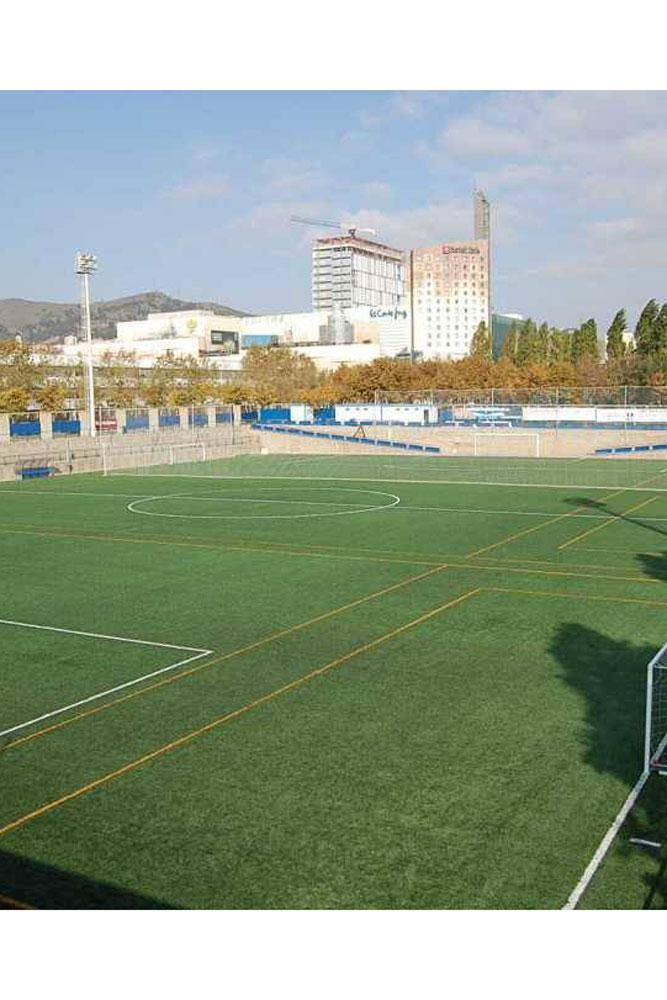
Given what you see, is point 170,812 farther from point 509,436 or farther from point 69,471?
point 509,436

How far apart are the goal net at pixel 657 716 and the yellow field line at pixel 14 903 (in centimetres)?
700

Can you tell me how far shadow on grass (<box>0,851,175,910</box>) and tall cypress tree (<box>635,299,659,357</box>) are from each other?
10018 cm

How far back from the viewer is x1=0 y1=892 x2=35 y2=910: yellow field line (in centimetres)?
892

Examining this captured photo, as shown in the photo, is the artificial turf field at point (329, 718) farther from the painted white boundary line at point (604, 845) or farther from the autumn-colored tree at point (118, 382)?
the autumn-colored tree at point (118, 382)

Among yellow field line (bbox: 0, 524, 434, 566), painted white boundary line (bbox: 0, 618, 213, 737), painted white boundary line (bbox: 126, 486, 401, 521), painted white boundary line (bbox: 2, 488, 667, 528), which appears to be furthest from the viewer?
painted white boundary line (bbox: 126, 486, 401, 521)

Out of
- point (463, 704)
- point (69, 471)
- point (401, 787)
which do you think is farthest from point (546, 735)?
point (69, 471)

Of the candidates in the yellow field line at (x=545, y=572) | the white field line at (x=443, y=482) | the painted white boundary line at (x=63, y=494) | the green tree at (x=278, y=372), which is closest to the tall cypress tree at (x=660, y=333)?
the green tree at (x=278, y=372)

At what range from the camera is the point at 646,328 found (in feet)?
343

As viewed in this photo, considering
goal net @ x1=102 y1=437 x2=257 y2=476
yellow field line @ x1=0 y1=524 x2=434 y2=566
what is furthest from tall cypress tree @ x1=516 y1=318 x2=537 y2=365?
yellow field line @ x1=0 y1=524 x2=434 y2=566

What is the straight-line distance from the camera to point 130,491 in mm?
45562

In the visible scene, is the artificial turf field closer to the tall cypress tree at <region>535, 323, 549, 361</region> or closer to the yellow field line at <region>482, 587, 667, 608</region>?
the yellow field line at <region>482, 587, 667, 608</region>

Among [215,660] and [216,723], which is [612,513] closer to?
[215,660]

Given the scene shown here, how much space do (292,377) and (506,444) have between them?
2288 inches

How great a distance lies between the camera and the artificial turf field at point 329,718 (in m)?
9.47
